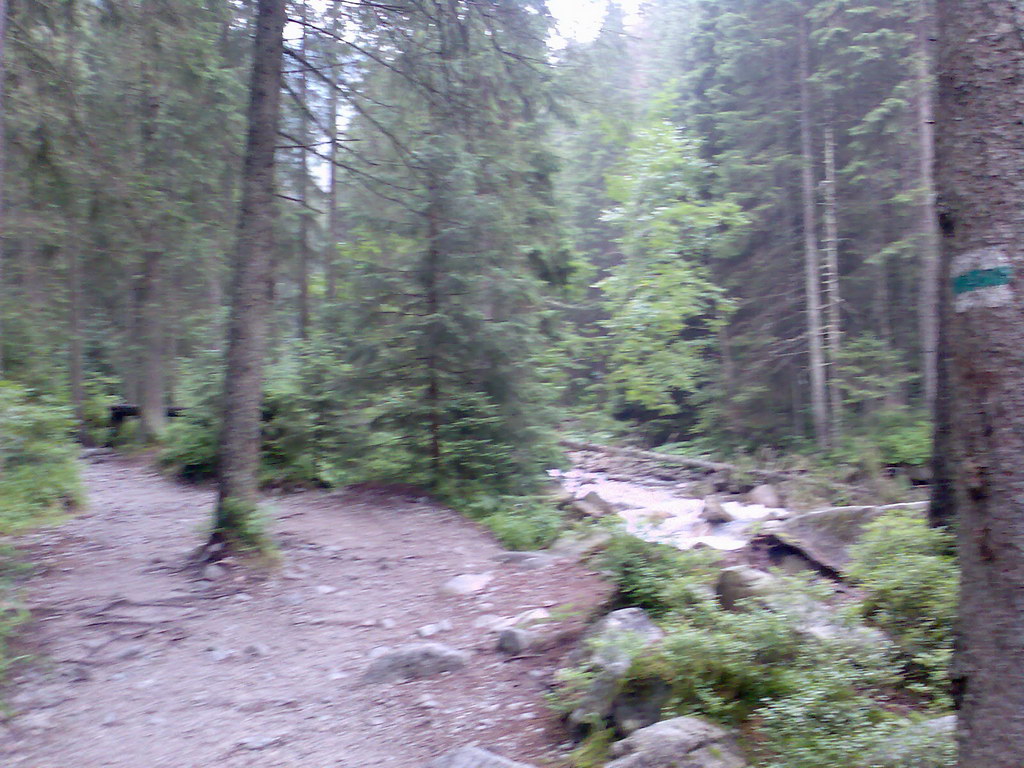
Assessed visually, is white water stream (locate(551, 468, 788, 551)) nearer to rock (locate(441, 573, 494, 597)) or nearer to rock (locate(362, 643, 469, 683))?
rock (locate(441, 573, 494, 597))

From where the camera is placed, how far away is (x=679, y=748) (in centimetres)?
418

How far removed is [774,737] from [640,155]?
18.9m

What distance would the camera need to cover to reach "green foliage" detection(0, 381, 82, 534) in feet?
30.6

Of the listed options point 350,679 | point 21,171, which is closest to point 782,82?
point 21,171

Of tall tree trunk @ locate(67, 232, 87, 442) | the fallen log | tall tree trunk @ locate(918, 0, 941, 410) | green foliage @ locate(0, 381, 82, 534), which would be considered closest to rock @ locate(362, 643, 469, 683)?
green foliage @ locate(0, 381, 82, 534)

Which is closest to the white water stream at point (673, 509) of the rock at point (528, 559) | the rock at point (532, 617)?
the rock at point (528, 559)

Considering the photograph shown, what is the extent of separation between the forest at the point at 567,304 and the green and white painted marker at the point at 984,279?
1cm

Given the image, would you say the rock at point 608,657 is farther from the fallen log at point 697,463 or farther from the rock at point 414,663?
the fallen log at point 697,463

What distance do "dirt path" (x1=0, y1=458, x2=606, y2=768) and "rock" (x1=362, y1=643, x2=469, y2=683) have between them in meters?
0.11

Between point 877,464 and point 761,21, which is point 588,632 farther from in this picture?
point 761,21

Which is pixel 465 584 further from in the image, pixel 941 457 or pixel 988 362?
pixel 988 362

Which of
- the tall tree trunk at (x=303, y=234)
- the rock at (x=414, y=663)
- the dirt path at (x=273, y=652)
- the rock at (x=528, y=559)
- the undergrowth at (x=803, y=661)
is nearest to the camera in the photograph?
the undergrowth at (x=803, y=661)

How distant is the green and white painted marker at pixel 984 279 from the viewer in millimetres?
3266

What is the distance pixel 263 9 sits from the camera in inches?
336
